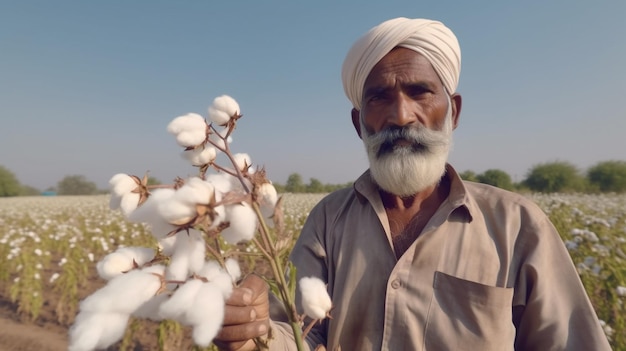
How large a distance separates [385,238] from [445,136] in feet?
2.23

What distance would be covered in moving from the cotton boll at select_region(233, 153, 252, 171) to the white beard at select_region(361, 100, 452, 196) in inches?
44.0

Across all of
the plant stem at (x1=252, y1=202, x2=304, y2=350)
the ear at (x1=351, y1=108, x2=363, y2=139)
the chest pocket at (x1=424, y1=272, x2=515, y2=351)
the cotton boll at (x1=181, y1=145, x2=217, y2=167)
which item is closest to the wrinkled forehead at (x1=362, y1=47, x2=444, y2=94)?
the ear at (x1=351, y1=108, x2=363, y2=139)

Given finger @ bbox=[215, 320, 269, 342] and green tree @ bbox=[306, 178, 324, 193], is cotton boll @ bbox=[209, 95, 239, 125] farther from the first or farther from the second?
green tree @ bbox=[306, 178, 324, 193]

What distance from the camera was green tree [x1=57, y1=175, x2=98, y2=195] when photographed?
70.9m

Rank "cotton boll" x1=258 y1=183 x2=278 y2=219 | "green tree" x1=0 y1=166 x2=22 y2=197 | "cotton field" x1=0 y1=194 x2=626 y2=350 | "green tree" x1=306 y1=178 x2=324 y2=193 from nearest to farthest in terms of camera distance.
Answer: "cotton boll" x1=258 y1=183 x2=278 y2=219 → "cotton field" x1=0 y1=194 x2=626 y2=350 → "green tree" x1=306 y1=178 x2=324 y2=193 → "green tree" x1=0 y1=166 x2=22 y2=197

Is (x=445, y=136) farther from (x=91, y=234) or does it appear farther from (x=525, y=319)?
(x=91, y=234)

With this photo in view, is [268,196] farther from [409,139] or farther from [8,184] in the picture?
[8,184]

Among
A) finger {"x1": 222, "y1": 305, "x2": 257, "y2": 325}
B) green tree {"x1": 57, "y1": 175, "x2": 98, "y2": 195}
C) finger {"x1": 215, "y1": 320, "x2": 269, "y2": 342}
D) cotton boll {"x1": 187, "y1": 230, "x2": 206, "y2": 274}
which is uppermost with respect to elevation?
cotton boll {"x1": 187, "y1": 230, "x2": 206, "y2": 274}

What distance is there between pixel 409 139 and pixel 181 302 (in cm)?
153

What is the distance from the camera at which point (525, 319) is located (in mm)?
1667

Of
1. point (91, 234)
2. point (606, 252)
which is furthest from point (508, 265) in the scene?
point (91, 234)

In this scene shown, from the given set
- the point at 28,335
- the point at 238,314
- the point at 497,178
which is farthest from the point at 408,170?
the point at 497,178

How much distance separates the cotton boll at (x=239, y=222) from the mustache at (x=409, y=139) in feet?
4.38

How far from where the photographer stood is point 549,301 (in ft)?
5.22
